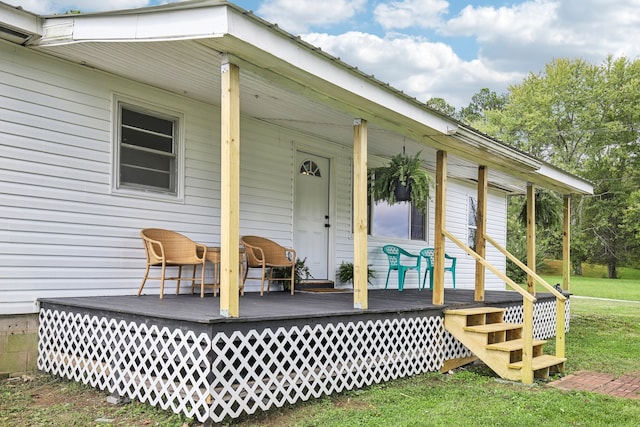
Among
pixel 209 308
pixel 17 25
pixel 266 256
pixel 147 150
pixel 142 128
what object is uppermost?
pixel 17 25

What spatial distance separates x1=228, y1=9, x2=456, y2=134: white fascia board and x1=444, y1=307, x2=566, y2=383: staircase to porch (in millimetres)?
2010

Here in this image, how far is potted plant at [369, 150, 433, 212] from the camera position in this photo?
20.7 feet

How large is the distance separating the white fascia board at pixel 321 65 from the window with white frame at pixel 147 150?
7.30 ft

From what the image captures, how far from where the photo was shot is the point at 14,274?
4.76 metres

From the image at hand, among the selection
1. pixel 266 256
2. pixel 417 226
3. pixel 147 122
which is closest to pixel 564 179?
pixel 417 226

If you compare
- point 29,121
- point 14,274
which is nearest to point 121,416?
point 14,274

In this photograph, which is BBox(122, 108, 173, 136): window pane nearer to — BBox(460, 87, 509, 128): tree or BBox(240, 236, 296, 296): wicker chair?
BBox(240, 236, 296, 296): wicker chair

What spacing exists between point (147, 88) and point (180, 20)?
2202 mm

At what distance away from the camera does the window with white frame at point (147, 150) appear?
5.64m

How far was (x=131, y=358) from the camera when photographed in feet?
13.6

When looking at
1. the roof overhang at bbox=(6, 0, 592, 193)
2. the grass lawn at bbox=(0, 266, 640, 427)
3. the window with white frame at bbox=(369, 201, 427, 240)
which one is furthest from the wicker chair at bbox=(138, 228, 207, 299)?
the window with white frame at bbox=(369, 201, 427, 240)

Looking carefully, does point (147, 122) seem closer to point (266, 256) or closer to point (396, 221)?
point (266, 256)

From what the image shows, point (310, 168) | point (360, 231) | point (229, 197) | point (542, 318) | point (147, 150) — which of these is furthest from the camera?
point (542, 318)

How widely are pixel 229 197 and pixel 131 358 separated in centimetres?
147
